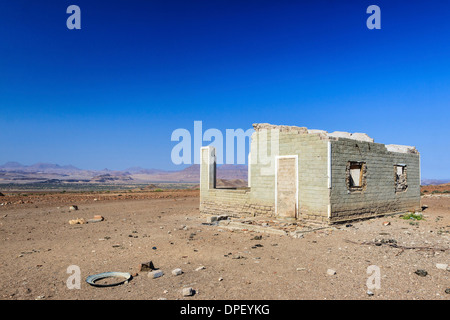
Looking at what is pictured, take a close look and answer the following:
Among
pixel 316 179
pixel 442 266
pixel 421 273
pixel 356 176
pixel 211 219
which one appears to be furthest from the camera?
pixel 356 176

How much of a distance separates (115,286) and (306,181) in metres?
8.29

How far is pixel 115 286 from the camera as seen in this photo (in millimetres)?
5367

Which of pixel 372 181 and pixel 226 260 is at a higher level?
pixel 372 181

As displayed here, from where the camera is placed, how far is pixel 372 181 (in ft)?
43.1

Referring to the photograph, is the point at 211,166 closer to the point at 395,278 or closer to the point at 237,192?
the point at 237,192

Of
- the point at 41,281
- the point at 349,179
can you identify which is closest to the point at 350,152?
the point at 349,179

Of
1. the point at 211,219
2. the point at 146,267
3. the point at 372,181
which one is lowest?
the point at 211,219

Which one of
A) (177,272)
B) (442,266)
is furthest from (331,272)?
(177,272)

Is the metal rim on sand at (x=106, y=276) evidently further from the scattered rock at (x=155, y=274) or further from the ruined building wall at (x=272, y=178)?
A: the ruined building wall at (x=272, y=178)

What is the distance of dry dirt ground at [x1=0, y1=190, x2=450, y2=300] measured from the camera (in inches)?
199

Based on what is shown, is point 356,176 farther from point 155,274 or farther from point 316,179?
point 155,274

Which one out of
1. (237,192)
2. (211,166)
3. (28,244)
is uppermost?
(211,166)

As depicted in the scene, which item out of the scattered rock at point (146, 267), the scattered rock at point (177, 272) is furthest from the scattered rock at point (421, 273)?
the scattered rock at point (146, 267)

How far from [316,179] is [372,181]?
3.31m
